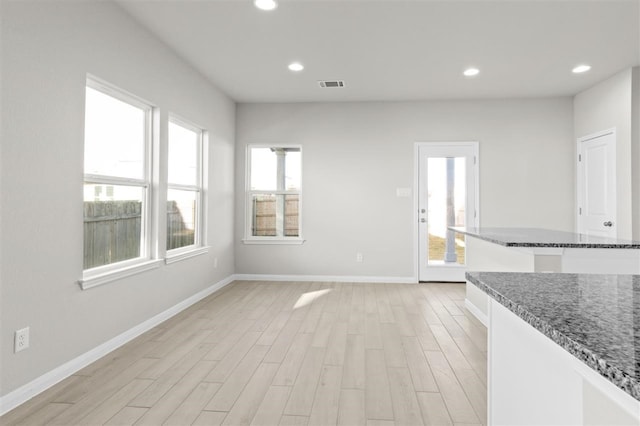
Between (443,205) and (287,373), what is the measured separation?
3.76 meters

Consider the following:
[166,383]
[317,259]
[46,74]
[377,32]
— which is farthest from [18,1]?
[317,259]

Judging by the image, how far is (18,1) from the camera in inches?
78.5

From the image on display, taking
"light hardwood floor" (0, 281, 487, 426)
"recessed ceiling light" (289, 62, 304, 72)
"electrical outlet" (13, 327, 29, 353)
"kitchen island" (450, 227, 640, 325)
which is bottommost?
"light hardwood floor" (0, 281, 487, 426)

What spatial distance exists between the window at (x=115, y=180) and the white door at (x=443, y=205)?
369 cm

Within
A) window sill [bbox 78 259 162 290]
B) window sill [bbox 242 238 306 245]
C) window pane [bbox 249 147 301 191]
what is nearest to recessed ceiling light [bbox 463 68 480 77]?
window pane [bbox 249 147 301 191]

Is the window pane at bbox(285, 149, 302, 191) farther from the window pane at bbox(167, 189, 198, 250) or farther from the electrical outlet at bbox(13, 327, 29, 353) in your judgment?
the electrical outlet at bbox(13, 327, 29, 353)

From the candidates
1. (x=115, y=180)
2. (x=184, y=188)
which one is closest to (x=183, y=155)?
(x=184, y=188)

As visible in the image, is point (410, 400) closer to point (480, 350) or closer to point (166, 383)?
point (480, 350)

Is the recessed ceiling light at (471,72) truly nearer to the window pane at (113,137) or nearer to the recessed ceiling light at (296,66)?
the recessed ceiling light at (296,66)

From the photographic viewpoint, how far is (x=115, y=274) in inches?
110

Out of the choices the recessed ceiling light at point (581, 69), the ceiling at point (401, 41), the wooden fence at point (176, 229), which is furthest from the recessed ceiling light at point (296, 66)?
the recessed ceiling light at point (581, 69)

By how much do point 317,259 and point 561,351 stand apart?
185 inches

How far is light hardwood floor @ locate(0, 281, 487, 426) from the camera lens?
6.25 feet

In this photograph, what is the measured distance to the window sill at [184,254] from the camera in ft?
11.9
